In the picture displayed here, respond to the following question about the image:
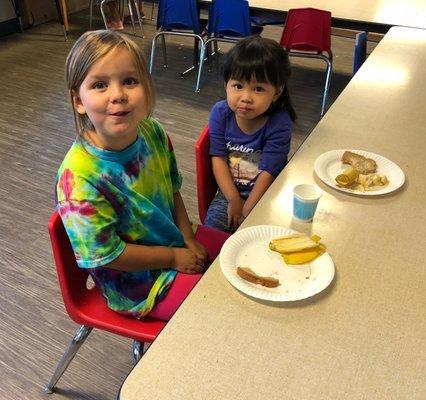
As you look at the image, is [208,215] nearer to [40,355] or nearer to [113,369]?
[113,369]

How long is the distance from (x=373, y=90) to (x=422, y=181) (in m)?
0.66

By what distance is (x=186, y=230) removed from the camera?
1.27 meters

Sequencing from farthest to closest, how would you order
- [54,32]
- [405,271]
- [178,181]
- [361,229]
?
[54,32] < [178,181] < [361,229] < [405,271]

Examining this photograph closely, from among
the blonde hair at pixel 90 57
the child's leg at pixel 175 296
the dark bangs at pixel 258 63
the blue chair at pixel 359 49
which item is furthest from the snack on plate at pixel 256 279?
the blue chair at pixel 359 49

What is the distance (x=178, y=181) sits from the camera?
4.18 ft

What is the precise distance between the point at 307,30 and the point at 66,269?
2558 millimetres

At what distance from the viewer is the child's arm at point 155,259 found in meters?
1.01

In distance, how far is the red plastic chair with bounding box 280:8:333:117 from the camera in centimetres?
291

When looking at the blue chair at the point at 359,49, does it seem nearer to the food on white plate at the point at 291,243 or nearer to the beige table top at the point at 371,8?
the beige table top at the point at 371,8

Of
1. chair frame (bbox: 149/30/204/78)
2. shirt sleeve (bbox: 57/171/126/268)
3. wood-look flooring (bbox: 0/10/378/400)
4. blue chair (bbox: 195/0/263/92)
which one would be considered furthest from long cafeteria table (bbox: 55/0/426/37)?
shirt sleeve (bbox: 57/171/126/268)

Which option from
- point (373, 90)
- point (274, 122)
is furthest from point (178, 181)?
point (373, 90)

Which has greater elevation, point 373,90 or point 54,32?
point 373,90

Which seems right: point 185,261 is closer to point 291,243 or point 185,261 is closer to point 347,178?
point 291,243

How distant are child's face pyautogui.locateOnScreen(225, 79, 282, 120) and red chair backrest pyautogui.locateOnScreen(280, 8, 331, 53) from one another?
184 cm
